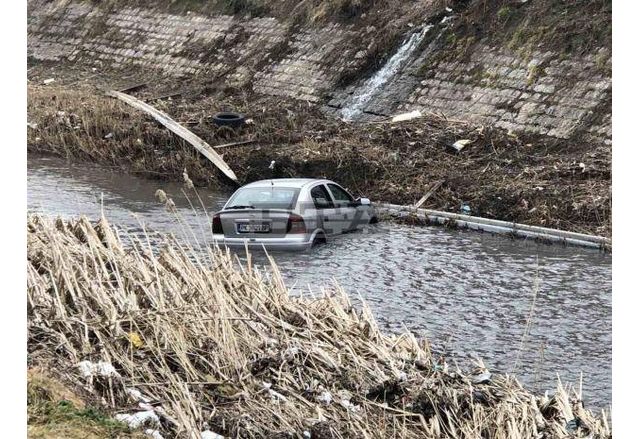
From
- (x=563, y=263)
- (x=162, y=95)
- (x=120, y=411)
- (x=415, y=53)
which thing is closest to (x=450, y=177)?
(x=563, y=263)

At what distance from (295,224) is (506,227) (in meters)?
4.42

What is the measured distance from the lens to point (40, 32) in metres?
40.1

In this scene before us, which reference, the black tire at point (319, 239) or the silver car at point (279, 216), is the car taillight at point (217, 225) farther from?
the black tire at point (319, 239)

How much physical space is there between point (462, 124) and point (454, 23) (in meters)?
5.05

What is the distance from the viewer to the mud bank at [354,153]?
820 inches

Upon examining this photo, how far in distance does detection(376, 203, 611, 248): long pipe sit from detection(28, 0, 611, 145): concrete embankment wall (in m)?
3.79

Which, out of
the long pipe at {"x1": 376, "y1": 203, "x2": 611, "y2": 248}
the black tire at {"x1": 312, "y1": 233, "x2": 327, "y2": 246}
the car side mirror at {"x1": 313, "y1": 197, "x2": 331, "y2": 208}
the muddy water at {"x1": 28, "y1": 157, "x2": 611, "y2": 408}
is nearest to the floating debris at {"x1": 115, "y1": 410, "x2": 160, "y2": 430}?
the muddy water at {"x1": 28, "y1": 157, "x2": 611, "y2": 408}

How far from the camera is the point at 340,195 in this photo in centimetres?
1973

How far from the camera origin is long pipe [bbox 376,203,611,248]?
1867cm

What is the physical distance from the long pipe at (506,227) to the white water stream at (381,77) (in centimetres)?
627

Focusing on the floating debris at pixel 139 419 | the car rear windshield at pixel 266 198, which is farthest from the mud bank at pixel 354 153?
the floating debris at pixel 139 419

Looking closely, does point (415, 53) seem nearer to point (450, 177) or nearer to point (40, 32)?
point (450, 177)

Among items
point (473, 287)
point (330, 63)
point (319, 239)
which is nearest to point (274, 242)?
point (319, 239)

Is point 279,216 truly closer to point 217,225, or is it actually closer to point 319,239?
point 217,225
